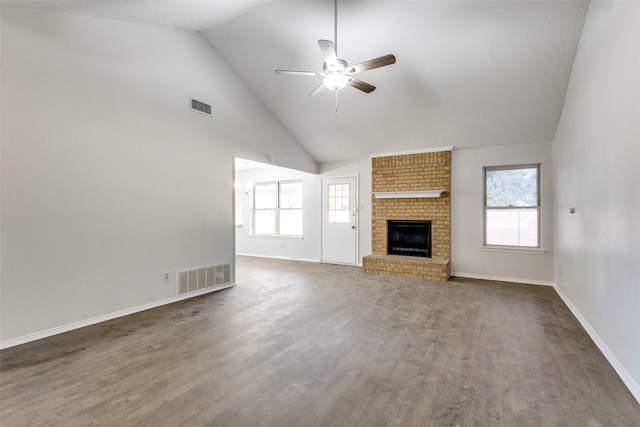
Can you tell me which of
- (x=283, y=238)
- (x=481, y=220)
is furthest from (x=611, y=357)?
(x=283, y=238)

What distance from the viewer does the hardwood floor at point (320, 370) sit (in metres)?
1.80

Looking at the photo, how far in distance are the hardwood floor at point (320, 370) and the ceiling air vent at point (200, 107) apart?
2.77m

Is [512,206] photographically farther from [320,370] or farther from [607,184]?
[320,370]

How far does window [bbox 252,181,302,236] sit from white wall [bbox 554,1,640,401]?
550 cm

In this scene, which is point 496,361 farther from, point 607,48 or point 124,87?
point 124,87

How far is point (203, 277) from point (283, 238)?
348 centimetres

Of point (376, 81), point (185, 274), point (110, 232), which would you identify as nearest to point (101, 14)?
point (110, 232)

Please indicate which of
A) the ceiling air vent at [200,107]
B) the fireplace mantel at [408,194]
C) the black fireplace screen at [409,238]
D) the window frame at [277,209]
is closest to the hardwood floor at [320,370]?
the black fireplace screen at [409,238]

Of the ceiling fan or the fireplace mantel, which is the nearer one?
the ceiling fan

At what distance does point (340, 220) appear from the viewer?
712 cm

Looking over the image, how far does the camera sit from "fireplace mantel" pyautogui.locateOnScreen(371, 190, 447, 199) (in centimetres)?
581

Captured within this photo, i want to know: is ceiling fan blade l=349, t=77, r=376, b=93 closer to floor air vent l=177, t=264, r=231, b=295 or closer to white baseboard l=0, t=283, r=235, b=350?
floor air vent l=177, t=264, r=231, b=295

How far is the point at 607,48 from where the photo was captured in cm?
261

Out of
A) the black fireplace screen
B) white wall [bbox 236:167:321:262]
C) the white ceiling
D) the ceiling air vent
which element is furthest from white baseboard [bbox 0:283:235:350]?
the black fireplace screen
